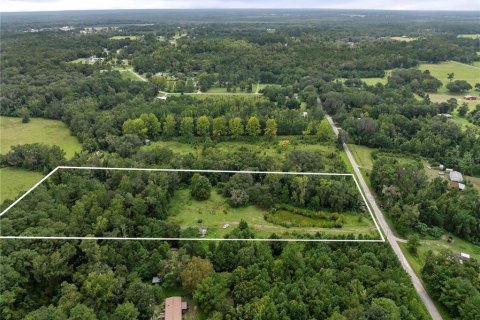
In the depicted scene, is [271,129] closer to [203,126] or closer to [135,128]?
[203,126]

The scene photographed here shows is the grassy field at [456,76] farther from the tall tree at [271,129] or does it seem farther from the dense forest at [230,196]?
the tall tree at [271,129]

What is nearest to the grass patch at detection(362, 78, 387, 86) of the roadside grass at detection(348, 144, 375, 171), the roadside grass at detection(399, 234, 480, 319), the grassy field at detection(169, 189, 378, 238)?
the roadside grass at detection(348, 144, 375, 171)

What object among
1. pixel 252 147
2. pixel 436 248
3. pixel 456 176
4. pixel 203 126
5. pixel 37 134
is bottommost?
pixel 436 248

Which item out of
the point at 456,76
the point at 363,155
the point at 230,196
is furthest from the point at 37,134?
the point at 456,76

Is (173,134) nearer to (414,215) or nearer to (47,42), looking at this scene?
(414,215)

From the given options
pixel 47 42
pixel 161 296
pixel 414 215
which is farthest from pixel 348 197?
pixel 47 42

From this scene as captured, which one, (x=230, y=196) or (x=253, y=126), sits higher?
(x=253, y=126)

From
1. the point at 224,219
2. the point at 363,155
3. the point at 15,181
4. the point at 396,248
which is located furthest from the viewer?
the point at 363,155
